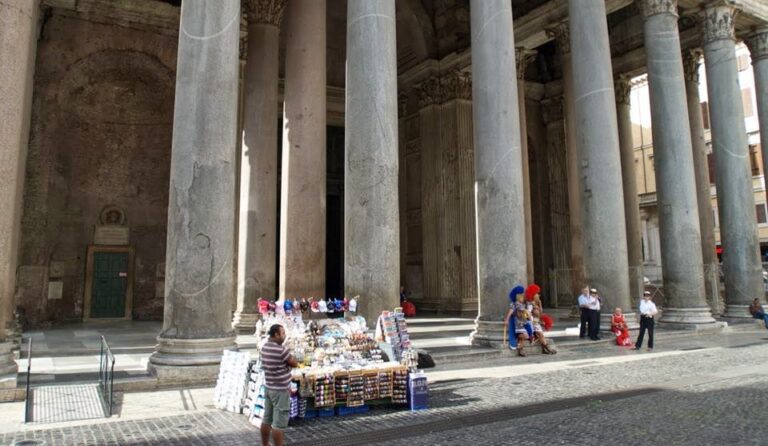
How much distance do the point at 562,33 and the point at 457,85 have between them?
4.70 metres

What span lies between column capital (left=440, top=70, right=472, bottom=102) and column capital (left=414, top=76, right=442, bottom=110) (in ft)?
1.18

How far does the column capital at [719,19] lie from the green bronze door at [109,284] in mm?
20950

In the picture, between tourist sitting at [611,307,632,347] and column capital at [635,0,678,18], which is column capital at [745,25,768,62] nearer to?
column capital at [635,0,678,18]

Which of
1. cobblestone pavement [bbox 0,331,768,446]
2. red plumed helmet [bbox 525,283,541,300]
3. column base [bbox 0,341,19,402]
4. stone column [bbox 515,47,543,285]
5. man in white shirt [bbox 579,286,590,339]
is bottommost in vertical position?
cobblestone pavement [bbox 0,331,768,446]

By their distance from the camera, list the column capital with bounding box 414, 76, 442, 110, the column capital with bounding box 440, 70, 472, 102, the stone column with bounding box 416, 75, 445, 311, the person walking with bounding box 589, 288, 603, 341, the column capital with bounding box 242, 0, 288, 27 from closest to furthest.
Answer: the person walking with bounding box 589, 288, 603, 341 < the column capital with bounding box 242, 0, 288, 27 < the stone column with bounding box 416, 75, 445, 311 < the column capital with bounding box 440, 70, 472, 102 < the column capital with bounding box 414, 76, 442, 110

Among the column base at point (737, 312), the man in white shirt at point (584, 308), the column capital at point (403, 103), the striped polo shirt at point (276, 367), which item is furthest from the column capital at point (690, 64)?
the striped polo shirt at point (276, 367)

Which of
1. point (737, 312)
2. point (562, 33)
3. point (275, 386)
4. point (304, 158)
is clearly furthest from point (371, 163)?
point (737, 312)

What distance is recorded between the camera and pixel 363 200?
407 inches

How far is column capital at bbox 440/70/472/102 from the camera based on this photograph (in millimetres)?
22234

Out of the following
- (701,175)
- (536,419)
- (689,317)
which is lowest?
(536,419)

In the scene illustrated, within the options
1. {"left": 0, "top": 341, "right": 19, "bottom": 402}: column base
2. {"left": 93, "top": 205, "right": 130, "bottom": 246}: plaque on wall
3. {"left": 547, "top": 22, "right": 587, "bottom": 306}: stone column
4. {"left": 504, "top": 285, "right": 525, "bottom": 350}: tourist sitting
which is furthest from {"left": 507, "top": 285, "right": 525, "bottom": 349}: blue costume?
{"left": 93, "top": 205, "right": 130, "bottom": 246}: plaque on wall

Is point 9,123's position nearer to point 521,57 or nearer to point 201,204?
point 201,204

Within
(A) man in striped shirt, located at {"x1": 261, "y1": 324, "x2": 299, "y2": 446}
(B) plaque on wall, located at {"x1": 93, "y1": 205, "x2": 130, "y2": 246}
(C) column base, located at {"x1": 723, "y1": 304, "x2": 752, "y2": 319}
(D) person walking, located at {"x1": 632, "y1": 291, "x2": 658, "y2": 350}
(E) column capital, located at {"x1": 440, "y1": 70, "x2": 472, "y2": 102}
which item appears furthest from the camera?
(E) column capital, located at {"x1": 440, "y1": 70, "x2": 472, "y2": 102}

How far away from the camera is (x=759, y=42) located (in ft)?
65.5
